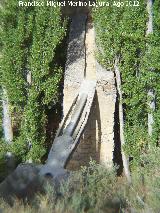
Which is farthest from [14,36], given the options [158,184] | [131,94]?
[158,184]

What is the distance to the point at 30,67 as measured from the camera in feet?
43.1

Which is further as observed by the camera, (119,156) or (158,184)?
(119,156)

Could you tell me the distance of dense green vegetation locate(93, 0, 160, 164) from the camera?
12.9 meters

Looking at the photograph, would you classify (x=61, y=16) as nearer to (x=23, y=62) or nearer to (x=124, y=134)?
(x=23, y=62)

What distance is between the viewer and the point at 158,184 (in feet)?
23.7

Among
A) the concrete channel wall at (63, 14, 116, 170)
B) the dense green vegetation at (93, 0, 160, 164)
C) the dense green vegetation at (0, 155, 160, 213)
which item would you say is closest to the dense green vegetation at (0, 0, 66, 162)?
the concrete channel wall at (63, 14, 116, 170)

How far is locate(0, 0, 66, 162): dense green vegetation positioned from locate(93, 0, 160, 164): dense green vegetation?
1426mm

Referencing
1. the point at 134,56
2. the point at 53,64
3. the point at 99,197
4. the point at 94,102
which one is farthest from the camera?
the point at 53,64

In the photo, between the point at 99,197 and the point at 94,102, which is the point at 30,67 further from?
the point at 99,197

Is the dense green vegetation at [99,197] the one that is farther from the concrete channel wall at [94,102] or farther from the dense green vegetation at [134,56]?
the dense green vegetation at [134,56]

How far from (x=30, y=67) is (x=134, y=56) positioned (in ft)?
10.6

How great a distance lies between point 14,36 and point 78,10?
2.93 m

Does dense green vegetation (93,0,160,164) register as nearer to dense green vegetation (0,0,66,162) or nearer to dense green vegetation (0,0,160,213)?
dense green vegetation (0,0,160,213)

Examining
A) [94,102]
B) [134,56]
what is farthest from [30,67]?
[134,56]
